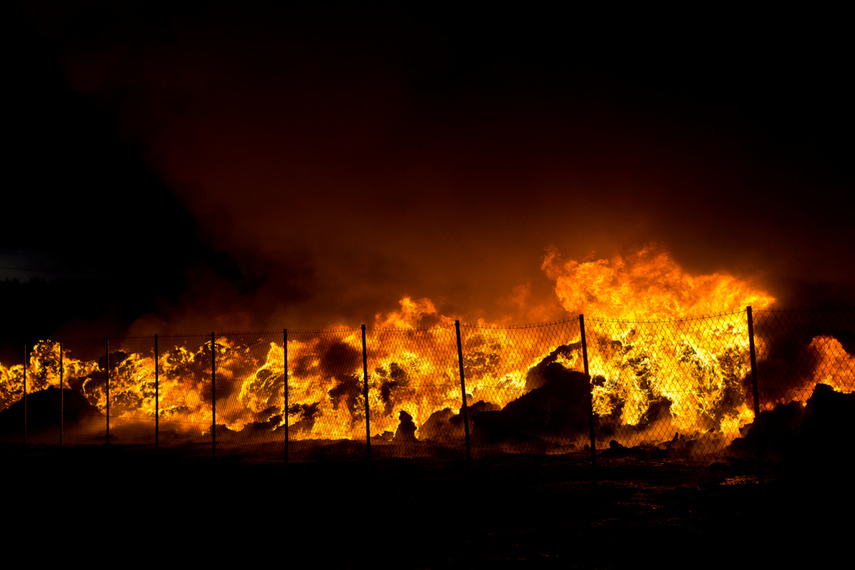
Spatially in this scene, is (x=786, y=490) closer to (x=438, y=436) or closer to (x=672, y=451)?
(x=672, y=451)

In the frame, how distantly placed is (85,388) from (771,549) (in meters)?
22.9

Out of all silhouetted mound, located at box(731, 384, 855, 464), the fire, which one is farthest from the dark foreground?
the fire

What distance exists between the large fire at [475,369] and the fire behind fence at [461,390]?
0.15 ft

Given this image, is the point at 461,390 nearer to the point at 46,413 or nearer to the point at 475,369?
the point at 475,369

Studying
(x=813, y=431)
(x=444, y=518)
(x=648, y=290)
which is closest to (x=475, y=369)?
(x=648, y=290)

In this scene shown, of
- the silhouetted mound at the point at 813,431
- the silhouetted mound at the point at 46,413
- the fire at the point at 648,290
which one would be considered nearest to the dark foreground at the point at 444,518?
the silhouetted mound at the point at 813,431

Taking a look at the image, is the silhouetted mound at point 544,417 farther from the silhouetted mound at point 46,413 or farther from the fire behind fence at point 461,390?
the silhouetted mound at point 46,413

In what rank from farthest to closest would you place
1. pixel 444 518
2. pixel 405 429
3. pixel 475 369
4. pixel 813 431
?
pixel 475 369 < pixel 405 429 < pixel 813 431 < pixel 444 518

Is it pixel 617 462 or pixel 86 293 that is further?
pixel 86 293

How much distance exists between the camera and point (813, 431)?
860 cm

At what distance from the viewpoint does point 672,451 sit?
10.8m

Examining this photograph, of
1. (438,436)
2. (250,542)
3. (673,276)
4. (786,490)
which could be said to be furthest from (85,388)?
(786,490)

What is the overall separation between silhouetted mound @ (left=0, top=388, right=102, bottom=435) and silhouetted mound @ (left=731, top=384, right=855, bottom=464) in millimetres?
18661

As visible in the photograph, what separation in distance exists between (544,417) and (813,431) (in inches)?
216
